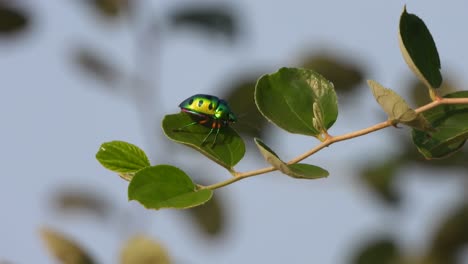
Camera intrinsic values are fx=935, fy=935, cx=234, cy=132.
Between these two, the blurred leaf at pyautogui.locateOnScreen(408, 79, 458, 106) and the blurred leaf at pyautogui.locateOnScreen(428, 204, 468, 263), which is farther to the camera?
the blurred leaf at pyautogui.locateOnScreen(408, 79, 458, 106)

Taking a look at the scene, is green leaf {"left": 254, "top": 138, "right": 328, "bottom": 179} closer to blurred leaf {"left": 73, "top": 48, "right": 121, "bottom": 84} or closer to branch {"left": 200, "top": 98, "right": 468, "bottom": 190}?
branch {"left": 200, "top": 98, "right": 468, "bottom": 190}

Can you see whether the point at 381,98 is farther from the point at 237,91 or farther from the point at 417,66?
the point at 237,91

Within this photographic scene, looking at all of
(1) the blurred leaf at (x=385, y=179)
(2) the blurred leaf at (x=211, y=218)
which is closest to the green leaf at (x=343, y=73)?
(1) the blurred leaf at (x=385, y=179)

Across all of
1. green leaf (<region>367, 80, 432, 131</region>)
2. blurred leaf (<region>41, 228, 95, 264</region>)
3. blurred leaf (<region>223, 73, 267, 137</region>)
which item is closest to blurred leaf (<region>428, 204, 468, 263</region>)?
blurred leaf (<region>223, 73, 267, 137</region>)

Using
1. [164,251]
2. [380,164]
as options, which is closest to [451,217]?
[380,164]

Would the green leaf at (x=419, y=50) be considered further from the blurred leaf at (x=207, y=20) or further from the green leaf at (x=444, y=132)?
the blurred leaf at (x=207, y=20)

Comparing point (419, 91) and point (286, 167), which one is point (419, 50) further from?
point (419, 91)
